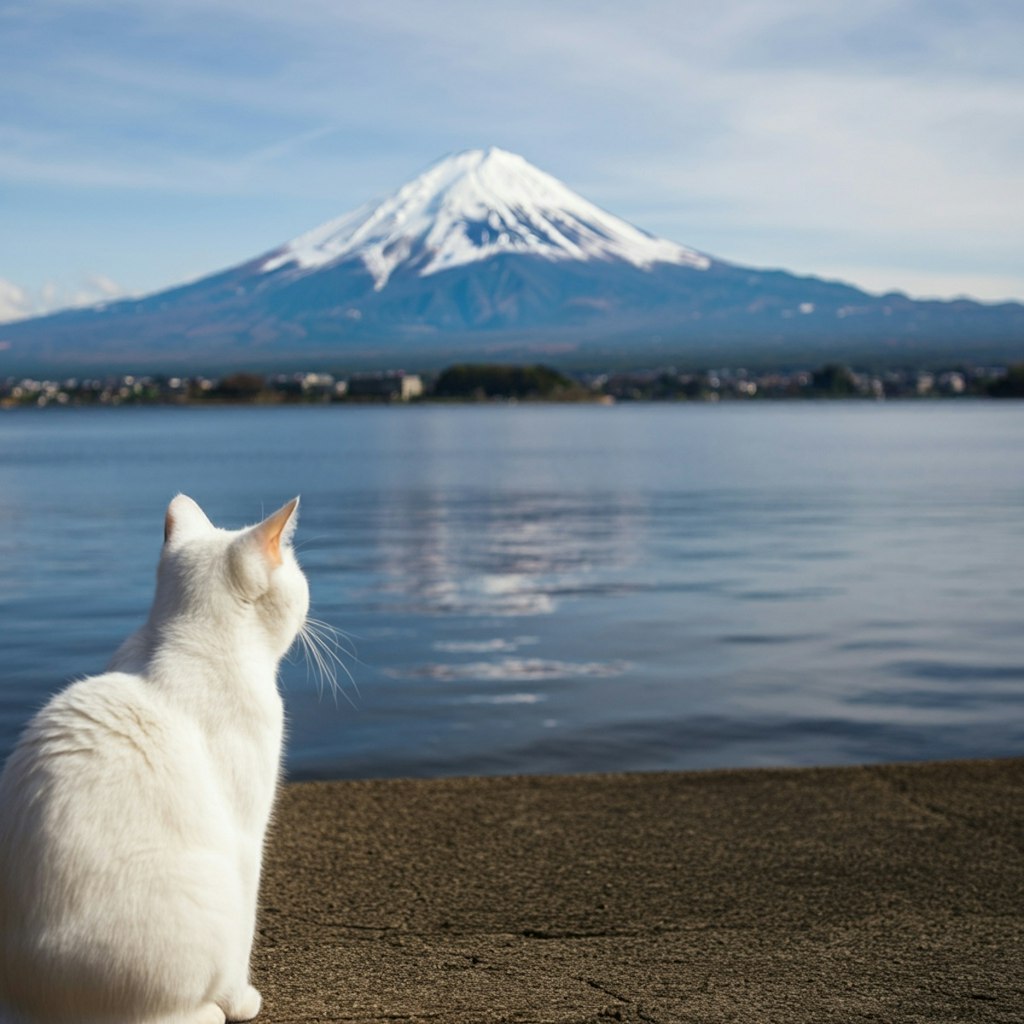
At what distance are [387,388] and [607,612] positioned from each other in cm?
16865

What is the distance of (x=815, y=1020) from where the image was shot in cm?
393

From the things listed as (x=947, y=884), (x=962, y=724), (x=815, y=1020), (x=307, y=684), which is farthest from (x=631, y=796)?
(x=307, y=684)

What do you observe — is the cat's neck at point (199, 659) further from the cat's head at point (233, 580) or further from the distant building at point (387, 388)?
the distant building at point (387, 388)

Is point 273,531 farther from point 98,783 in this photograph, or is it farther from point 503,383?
point 503,383

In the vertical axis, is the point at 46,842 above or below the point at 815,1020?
above

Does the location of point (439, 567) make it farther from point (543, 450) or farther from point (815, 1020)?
point (543, 450)

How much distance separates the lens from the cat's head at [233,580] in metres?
3.76

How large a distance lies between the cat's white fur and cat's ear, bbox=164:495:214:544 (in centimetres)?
12

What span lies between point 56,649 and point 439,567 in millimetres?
9454

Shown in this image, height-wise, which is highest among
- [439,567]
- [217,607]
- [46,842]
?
[217,607]

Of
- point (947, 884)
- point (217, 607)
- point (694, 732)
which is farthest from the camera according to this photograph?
point (694, 732)

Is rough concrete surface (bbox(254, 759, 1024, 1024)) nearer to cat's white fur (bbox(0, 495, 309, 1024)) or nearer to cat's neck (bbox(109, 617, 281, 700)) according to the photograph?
cat's white fur (bbox(0, 495, 309, 1024))

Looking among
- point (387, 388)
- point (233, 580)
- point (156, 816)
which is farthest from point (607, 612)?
point (387, 388)

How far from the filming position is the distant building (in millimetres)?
180000
